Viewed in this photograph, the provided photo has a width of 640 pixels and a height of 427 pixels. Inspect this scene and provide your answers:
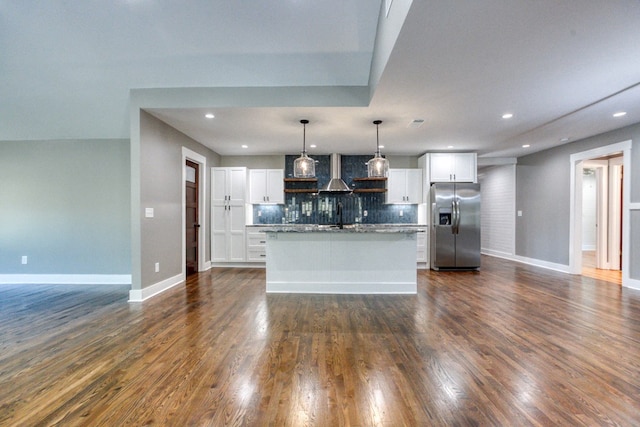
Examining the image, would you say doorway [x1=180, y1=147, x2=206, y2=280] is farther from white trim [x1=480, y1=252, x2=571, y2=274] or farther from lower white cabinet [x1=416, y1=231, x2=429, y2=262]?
white trim [x1=480, y1=252, x2=571, y2=274]

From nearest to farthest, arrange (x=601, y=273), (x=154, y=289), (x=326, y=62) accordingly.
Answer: (x=326, y=62)
(x=154, y=289)
(x=601, y=273)

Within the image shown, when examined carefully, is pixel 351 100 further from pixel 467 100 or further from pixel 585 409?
pixel 585 409

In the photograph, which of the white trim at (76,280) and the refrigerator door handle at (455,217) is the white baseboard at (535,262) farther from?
the white trim at (76,280)

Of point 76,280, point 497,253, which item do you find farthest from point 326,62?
point 497,253

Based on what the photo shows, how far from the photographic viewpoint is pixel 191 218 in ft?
18.8

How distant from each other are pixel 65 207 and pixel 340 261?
4.74m

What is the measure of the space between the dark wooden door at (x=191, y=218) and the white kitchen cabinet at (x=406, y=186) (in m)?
4.18

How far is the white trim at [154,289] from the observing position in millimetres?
3846

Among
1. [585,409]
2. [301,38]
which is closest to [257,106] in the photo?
[301,38]

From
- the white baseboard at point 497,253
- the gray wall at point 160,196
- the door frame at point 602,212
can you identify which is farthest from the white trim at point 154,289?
the door frame at point 602,212

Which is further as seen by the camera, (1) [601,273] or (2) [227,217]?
(2) [227,217]

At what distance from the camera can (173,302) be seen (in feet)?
12.5

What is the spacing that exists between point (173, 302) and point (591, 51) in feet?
16.8

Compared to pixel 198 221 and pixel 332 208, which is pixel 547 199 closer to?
pixel 332 208
